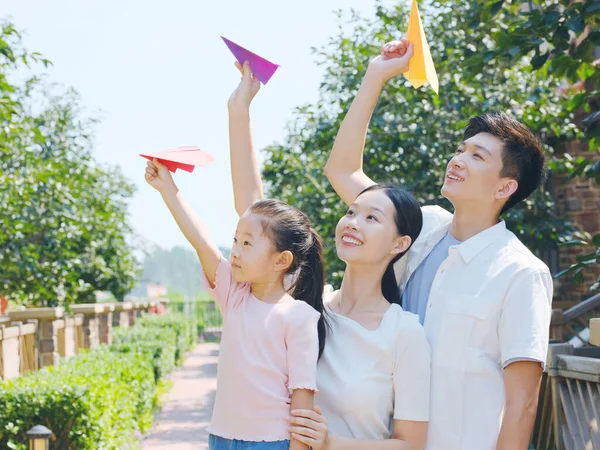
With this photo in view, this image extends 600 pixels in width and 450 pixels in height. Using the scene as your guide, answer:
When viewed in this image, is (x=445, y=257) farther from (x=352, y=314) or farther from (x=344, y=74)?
(x=344, y=74)

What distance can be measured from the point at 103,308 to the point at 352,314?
45.2 ft

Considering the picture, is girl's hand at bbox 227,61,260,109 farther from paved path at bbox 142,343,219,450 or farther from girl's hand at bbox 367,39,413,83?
paved path at bbox 142,343,219,450

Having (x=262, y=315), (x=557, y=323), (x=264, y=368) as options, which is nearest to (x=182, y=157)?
(x=262, y=315)

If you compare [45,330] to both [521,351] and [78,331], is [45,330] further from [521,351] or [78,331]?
[521,351]

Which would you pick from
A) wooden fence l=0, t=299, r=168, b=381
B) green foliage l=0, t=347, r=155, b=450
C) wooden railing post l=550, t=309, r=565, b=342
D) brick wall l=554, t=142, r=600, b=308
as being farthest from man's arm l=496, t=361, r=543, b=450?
brick wall l=554, t=142, r=600, b=308

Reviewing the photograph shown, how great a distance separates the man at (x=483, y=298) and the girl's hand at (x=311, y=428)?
0.98 feet

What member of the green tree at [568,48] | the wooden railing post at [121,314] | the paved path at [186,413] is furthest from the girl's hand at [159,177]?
the wooden railing post at [121,314]

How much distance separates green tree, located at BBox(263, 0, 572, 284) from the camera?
371 inches

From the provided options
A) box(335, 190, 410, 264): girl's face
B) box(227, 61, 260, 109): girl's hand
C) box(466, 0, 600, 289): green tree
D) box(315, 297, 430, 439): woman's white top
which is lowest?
box(315, 297, 430, 439): woman's white top

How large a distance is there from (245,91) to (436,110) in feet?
23.2

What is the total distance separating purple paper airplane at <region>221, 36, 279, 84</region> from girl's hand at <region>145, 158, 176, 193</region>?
42 centimetres

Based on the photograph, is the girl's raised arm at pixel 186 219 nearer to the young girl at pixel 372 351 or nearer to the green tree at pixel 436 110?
the young girl at pixel 372 351

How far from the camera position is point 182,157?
247 centimetres

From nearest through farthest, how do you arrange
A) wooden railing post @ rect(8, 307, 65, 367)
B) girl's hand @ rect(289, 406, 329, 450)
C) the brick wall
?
1. girl's hand @ rect(289, 406, 329, 450)
2. the brick wall
3. wooden railing post @ rect(8, 307, 65, 367)
